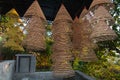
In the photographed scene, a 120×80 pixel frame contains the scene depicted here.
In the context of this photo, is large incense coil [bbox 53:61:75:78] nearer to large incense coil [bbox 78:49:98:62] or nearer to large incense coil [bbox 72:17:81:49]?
large incense coil [bbox 78:49:98:62]

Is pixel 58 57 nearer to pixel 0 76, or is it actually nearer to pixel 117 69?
pixel 0 76

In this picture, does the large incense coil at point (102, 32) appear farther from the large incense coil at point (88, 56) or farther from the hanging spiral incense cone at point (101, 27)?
the large incense coil at point (88, 56)

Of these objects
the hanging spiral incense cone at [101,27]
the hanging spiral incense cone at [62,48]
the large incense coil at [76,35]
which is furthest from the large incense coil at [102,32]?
the large incense coil at [76,35]

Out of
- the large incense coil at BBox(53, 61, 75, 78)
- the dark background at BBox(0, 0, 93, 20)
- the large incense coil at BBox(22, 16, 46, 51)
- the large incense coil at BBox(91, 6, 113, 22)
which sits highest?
the dark background at BBox(0, 0, 93, 20)

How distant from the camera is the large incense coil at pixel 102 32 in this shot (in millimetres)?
998

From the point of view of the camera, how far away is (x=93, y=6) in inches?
43.9

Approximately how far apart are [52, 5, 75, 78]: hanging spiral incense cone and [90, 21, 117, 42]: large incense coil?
0.67ft

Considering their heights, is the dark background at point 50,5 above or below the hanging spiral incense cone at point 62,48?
above

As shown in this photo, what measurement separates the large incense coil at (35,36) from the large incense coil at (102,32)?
0.87 feet

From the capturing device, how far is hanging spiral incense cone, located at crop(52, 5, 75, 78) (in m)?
1.16

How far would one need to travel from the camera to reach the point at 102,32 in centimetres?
100

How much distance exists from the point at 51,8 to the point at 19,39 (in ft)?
1.37

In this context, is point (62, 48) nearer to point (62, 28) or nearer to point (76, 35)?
point (62, 28)

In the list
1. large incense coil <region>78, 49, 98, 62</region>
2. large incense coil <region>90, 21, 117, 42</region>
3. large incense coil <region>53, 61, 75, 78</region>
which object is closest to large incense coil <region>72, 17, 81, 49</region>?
large incense coil <region>78, 49, 98, 62</region>
